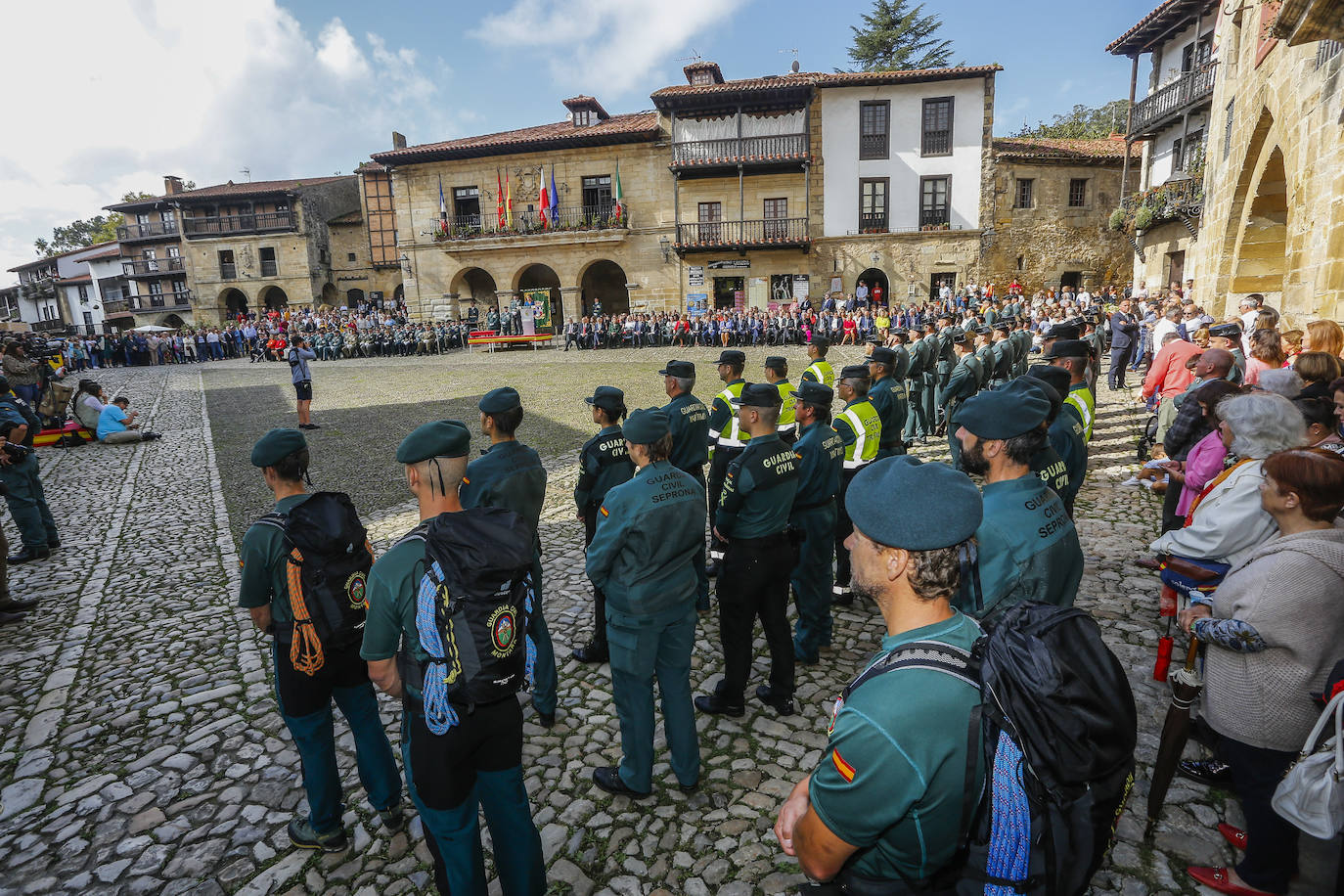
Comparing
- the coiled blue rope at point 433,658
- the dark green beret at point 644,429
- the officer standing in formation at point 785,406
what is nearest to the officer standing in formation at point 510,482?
the dark green beret at point 644,429

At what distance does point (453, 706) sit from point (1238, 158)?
1540 cm

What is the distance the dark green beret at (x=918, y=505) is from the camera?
1569 mm

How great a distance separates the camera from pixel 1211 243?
1323cm

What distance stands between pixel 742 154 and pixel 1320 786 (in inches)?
1127

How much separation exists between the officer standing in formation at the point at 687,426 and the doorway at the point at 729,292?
936 inches

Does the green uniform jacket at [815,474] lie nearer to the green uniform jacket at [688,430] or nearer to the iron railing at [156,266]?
the green uniform jacket at [688,430]

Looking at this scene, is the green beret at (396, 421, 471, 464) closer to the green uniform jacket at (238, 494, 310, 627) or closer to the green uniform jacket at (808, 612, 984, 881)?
the green uniform jacket at (238, 494, 310, 627)

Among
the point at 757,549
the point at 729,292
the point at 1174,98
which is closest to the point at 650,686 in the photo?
the point at 757,549

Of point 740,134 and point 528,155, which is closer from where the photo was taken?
point 740,134

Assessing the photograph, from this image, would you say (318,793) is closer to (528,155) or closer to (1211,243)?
(1211,243)

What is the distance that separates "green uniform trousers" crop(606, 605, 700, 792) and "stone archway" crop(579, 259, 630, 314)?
31216 mm

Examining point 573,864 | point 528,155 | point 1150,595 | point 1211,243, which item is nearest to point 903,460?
point 573,864

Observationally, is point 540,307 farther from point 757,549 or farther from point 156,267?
point 156,267

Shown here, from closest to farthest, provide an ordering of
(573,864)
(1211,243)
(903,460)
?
(903,460) → (573,864) → (1211,243)
